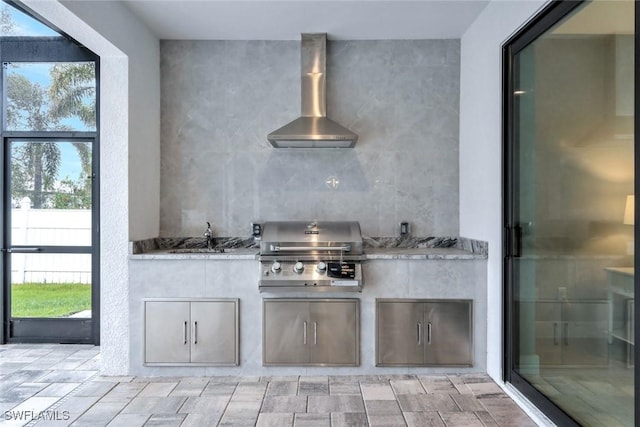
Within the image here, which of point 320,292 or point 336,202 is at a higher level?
point 336,202

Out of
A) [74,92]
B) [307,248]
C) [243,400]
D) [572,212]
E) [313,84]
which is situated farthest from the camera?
[74,92]

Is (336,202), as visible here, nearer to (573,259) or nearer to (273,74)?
(273,74)

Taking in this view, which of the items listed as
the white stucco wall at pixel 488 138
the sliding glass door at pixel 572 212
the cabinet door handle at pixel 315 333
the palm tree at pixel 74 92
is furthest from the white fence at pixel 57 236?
the sliding glass door at pixel 572 212

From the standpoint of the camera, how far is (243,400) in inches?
111

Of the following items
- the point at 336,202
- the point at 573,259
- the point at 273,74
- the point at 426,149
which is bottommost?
the point at 573,259

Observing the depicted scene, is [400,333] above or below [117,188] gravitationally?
below

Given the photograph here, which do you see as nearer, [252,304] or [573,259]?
[573,259]

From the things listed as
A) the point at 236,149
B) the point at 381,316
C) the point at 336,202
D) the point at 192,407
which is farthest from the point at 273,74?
the point at 192,407

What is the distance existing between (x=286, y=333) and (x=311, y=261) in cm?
55

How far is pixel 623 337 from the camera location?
187 centimetres

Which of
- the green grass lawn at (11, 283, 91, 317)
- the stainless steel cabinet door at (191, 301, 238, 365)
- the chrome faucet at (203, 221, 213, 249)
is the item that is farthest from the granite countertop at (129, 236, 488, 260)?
the green grass lawn at (11, 283, 91, 317)

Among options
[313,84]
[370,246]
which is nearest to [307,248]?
[370,246]

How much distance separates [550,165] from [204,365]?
8.61 feet

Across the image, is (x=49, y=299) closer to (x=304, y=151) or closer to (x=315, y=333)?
(x=315, y=333)
